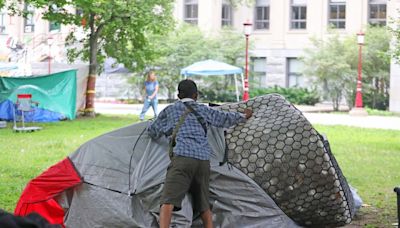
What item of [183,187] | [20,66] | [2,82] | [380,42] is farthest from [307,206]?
[380,42]

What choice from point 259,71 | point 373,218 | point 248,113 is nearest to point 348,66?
point 259,71

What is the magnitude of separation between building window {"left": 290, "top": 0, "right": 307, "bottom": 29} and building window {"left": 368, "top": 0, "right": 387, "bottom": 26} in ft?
12.7

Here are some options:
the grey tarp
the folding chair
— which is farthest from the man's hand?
the folding chair

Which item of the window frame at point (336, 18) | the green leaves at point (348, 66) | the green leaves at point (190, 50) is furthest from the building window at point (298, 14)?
the green leaves at point (348, 66)

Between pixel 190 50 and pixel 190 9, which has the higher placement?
pixel 190 9

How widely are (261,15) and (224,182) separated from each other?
123ft

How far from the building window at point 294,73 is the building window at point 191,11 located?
6301mm

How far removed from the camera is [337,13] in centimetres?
4197

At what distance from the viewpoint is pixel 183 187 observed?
22.8ft

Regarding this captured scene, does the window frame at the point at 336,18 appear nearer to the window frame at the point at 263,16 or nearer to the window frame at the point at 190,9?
the window frame at the point at 263,16

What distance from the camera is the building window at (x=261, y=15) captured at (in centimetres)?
4475

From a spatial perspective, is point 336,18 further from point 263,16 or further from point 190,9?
point 190,9

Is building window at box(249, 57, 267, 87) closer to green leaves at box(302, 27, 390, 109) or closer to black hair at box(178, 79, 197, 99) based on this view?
green leaves at box(302, 27, 390, 109)

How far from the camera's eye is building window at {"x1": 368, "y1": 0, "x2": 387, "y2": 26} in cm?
4031
